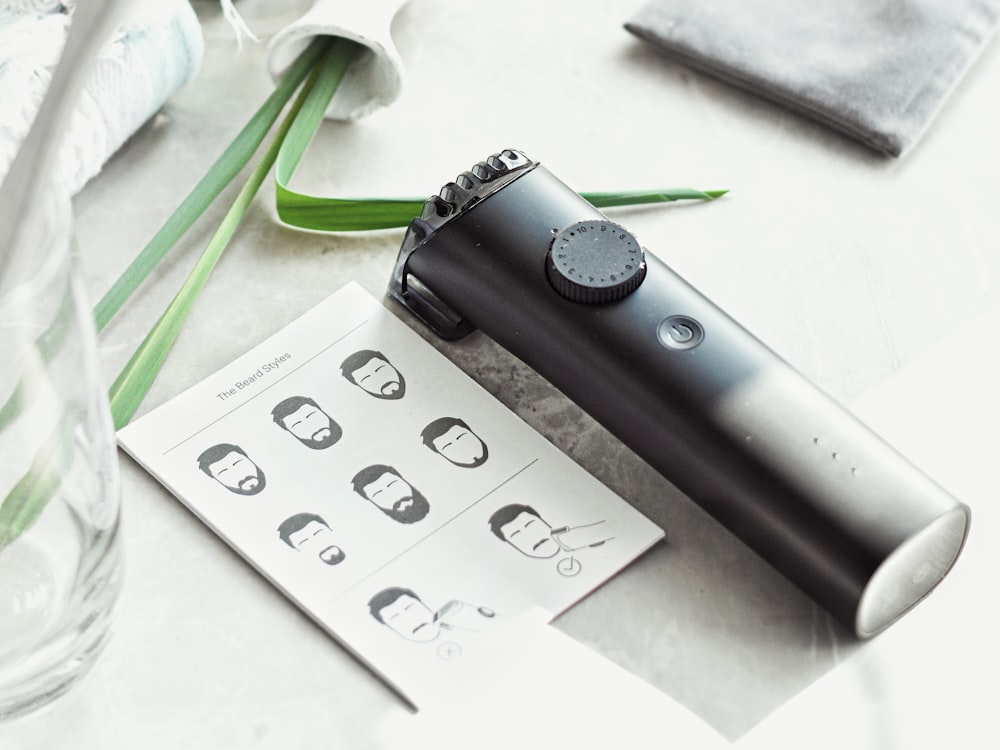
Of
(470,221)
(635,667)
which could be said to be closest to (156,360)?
(470,221)

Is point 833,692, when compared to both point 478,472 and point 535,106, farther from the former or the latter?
point 535,106

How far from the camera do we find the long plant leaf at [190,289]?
2.10 feet

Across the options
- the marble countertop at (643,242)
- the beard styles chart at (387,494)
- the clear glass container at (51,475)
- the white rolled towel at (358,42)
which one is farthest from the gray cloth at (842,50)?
the clear glass container at (51,475)

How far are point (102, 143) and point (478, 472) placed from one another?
301 millimetres

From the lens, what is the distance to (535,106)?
2.68 feet

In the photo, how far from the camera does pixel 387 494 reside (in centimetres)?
61

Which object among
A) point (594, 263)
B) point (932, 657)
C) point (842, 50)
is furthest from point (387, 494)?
point (842, 50)

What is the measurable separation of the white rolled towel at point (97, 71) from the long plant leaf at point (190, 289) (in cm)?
7

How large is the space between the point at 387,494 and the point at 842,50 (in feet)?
1.48

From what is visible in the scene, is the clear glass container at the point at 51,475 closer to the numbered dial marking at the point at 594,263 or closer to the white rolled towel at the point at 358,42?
the numbered dial marking at the point at 594,263

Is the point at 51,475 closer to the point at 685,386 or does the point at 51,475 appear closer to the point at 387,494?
the point at 387,494

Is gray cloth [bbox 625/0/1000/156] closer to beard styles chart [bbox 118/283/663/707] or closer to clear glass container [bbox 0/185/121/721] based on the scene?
beard styles chart [bbox 118/283/663/707]

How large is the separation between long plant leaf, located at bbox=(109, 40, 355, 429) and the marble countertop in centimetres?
Result: 1

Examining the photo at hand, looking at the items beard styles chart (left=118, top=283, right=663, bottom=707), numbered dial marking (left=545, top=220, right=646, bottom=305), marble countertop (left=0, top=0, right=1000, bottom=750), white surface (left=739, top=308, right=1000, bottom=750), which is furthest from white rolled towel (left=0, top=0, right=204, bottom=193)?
white surface (left=739, top=308, right=1000, bottom=750)
